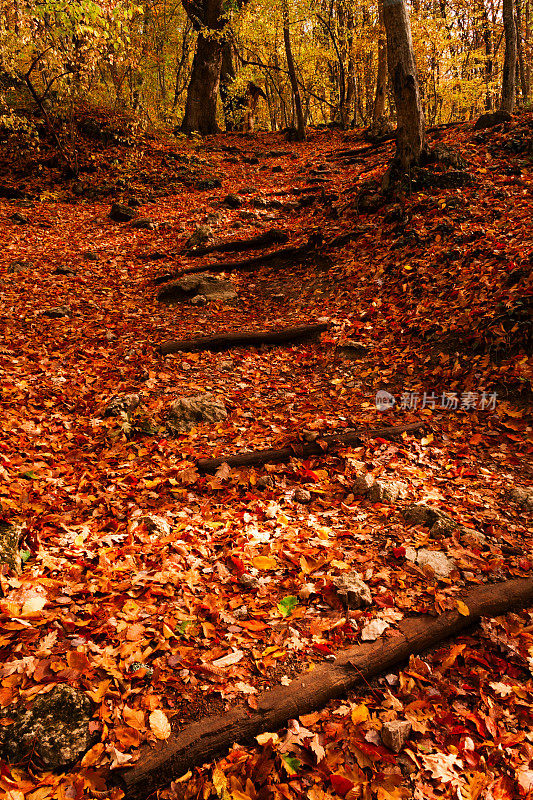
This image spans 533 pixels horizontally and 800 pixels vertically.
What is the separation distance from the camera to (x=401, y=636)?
8.79 ft

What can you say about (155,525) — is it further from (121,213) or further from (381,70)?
(381,70)

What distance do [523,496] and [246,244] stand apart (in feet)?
26.0

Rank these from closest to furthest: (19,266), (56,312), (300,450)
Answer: (300,450) → (56,312) → (19,266)

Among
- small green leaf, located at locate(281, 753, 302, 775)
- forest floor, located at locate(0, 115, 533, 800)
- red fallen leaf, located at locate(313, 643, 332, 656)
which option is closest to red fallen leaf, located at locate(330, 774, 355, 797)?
forest floor, located at locate(0, 115, 533, 800)

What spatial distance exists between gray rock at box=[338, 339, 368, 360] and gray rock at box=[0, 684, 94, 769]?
5107mm

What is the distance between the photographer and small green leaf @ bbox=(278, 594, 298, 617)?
2.92 m

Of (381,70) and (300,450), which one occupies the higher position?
(381,70)

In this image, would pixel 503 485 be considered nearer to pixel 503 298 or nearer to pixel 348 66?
pixel 503 298

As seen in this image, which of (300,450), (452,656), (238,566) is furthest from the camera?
(300,450)

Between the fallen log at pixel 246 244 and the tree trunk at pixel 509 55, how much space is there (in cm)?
713

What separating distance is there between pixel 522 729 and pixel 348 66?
29.6 m

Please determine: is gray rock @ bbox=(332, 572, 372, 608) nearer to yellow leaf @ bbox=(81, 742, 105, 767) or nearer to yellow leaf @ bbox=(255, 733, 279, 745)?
yellow leaf @ bbox=(255, 733, 279, 745)

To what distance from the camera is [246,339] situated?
675cm
